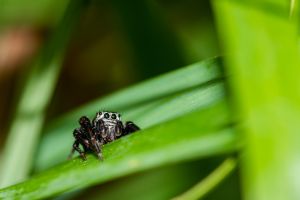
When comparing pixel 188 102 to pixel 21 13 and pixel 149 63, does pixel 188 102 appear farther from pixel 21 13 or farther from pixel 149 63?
pixel 21 13

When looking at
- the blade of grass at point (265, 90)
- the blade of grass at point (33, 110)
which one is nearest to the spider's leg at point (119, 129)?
the blade of grass at point (33, 110)

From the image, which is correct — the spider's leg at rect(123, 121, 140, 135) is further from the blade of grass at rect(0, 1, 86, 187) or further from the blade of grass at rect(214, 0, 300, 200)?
the blade of grass at rect(214, 0, 300, 200)

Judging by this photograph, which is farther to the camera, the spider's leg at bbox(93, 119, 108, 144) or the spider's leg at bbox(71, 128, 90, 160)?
the spider's leg at bbox(93, 119, 108, 144)

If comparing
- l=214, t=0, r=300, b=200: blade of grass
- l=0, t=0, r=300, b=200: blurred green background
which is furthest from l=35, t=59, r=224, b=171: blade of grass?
l=214, t=0, r=300, b=200: blade of grass

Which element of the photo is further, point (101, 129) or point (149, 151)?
point (101, 129)

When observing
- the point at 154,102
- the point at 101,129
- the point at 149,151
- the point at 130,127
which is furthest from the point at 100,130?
the point at 149,151

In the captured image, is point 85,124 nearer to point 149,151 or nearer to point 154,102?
point 154,102

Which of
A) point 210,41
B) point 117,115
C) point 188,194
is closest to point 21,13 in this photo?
point 210,41

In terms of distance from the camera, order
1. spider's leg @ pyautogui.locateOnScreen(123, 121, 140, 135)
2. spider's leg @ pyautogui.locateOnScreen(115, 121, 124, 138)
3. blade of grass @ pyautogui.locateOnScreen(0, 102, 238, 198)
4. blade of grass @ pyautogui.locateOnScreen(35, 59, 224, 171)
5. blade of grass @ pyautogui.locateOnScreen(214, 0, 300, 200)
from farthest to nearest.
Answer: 1. spider's leg @ pyautogui.locateOnScreen(115, 121, 124, 138)
2. spider's leg @ pyautogui.locateOnScreen(123, 121, 140, 135)
3. blade of grass @ pyautogui.locateOnScreen(35, 59, 224, 171)
4. blade of grass @ pyautogui.locateOnScreen(0, 102, 238, 198)
5. blade of grass @ pyautogui.locateOnScreen(214, 0, 300, 200)
